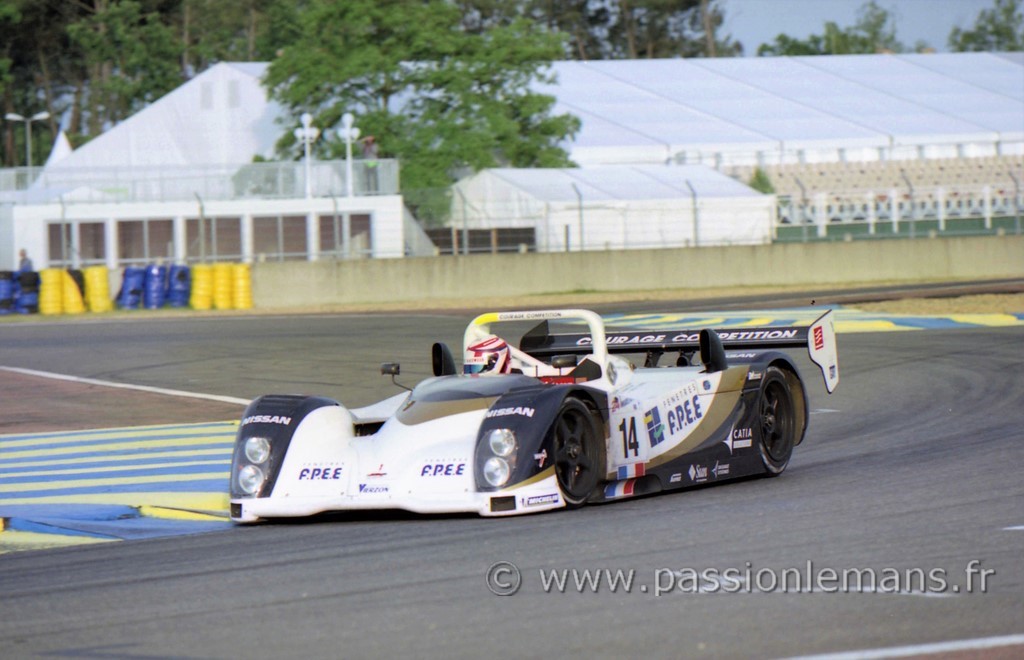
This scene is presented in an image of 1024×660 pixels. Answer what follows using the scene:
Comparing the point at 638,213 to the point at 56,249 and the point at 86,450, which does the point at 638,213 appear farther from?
the point at 86,450

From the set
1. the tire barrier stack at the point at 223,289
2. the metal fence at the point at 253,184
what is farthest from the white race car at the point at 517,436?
the metal fence at the point at 253,184

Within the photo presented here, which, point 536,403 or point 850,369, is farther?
point 850,369

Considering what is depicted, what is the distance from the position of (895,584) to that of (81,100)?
291 feet

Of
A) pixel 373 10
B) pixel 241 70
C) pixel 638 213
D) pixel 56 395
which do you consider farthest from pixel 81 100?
pixel 56 395

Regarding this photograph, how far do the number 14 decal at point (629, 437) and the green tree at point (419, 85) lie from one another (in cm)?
3689

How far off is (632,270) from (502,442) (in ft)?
105

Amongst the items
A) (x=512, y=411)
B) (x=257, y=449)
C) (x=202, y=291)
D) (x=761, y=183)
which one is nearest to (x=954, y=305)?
(x=202, y=291)

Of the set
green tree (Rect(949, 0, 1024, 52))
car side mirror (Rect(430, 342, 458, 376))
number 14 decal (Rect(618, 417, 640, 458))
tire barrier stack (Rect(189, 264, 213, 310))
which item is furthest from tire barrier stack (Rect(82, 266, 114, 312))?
green tree (Rect(949, 0, 1024, 52))

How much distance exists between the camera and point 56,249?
4272 cm

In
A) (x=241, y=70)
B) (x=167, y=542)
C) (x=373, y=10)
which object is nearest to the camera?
(x=167, y=542)

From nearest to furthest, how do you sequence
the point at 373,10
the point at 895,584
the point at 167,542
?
the point at 895,584 → the point at 167,542 → the point at 373,10

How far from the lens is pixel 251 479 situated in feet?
29.9

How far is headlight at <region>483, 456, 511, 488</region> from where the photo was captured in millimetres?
8672

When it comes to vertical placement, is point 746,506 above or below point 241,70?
below
